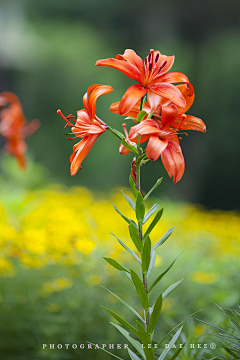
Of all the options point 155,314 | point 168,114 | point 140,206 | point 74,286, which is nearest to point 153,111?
point 168,114

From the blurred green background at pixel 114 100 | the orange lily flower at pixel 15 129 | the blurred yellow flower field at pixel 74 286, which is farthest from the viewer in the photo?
the blurred green background at pixel 114 100

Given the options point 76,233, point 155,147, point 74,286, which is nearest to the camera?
point 155,147

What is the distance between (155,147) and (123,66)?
131 millimetres

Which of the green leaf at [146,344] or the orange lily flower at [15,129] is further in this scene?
the orange lily flower at [15,129]

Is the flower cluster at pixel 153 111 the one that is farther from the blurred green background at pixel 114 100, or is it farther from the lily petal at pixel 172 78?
the blurred green background at pixel 114 100

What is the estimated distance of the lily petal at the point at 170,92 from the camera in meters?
0.42

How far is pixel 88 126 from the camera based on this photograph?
49 centimetres

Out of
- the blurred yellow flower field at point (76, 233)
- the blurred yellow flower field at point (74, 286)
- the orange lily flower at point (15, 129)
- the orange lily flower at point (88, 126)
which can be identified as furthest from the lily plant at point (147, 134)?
the orange lily flower at point (15, 129)

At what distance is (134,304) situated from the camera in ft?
3.60

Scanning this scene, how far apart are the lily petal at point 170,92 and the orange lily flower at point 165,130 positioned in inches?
0.7

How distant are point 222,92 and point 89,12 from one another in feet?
7.59

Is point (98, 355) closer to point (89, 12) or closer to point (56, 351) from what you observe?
point (56, 351)

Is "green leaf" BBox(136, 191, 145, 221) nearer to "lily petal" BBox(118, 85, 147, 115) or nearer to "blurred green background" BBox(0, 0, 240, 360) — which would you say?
"lily petal" BBox(118, 85, 147, 115)

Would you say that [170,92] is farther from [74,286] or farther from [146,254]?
Answer: [74,286]
